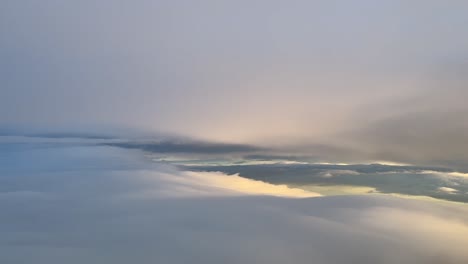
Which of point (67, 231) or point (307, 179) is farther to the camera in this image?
point (307, 179)

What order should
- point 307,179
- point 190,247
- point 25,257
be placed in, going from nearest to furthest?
point 25,257
point 190,247
point 307,179

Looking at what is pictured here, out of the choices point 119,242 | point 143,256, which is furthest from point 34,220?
point 143,256

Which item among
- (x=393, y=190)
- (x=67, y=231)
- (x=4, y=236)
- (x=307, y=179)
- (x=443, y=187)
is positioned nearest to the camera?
(x=4, y=236)

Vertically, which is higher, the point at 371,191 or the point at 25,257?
the point at 371,191

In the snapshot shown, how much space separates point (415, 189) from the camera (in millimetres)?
23344

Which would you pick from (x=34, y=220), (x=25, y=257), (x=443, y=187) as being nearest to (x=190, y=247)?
(x=25, y=257)

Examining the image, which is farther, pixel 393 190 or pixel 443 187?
pixel 393 190

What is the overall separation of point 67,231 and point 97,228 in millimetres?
1274

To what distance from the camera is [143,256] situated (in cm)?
1427

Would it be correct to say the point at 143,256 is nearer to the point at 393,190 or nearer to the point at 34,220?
the point at 34,220

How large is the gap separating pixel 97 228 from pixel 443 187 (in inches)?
713

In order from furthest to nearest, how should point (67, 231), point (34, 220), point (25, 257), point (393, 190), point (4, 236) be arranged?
1. point (393, 190)
2. point (34, 220)
3. point (67, 231)
4. point (4, 236)
5. point (25, 257)

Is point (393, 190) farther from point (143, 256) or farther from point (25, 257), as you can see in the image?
point (25, 257)

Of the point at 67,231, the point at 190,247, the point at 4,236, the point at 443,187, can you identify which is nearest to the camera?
the point at 190,247
